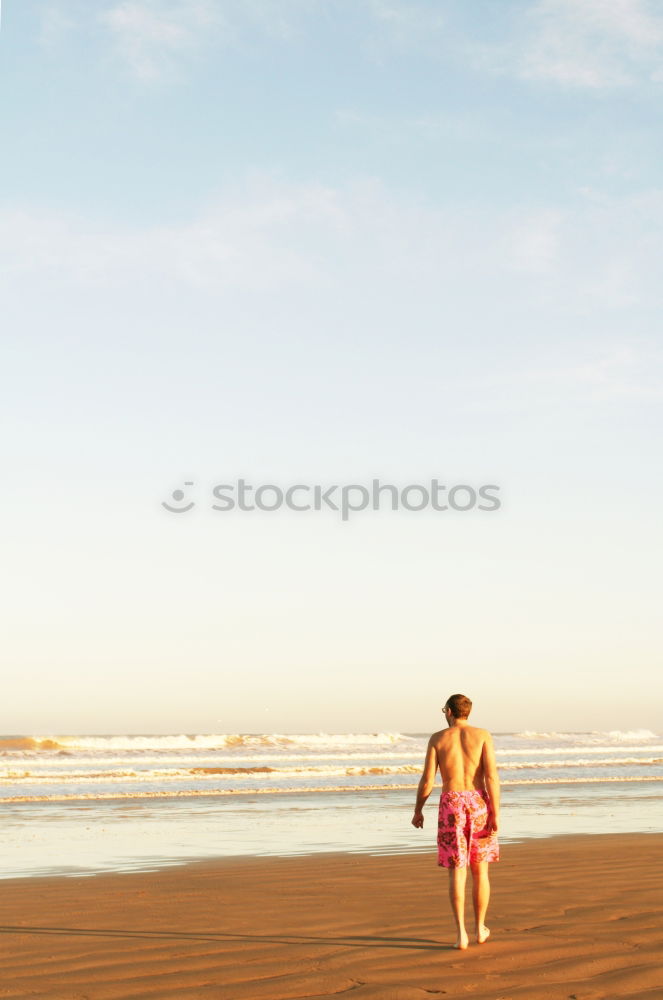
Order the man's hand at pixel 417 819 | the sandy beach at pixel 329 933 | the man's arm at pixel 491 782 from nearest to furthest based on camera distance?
the sandy beach at pixel 329 933 → the man's arm at pixel 491 782 → the man's hand at pixel 417 819

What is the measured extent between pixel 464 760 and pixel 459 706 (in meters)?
0.39

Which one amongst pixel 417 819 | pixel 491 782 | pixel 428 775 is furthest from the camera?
pixel 417 819

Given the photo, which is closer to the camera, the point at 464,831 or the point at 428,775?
the point at 464,831

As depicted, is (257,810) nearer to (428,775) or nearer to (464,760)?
(428,775)

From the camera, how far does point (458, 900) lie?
7262mm

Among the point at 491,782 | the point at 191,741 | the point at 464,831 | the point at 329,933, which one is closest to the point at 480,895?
the point at 464,831

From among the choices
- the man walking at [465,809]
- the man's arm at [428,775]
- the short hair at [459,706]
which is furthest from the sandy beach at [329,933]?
the short hair at [459,706]

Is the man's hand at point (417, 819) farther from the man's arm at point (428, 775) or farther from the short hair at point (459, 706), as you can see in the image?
the short hair at point (459, 706)

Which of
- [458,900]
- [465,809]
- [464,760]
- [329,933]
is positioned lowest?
[329,933]

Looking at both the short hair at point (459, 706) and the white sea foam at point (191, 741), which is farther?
the white sea foam at point (191, 741)

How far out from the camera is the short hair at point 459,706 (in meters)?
7.59

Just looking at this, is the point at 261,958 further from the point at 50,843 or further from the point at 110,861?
the point at 50,843

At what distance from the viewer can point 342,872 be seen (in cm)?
1218

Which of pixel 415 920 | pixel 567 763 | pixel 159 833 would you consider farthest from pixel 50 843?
pixel 567 763
